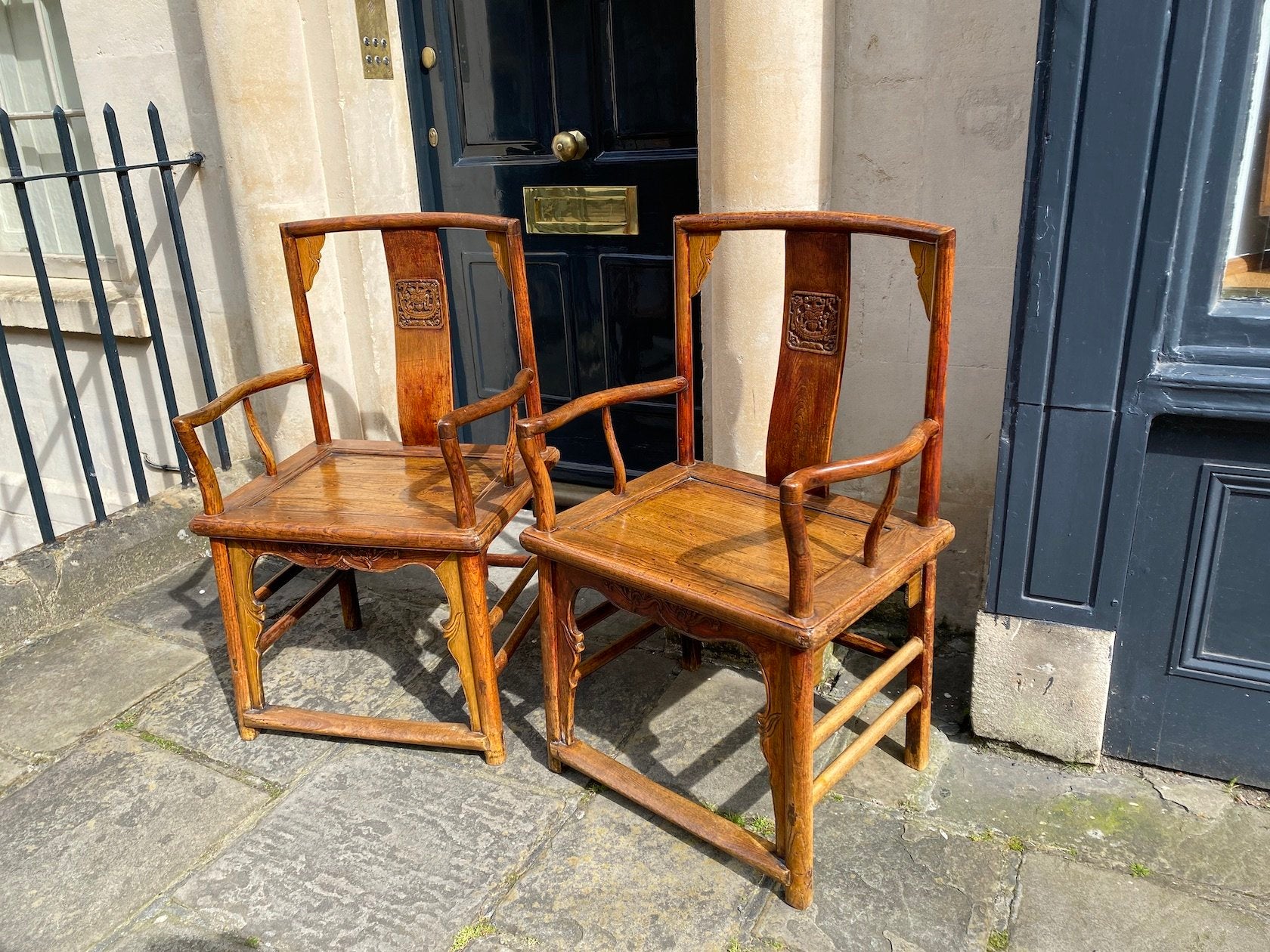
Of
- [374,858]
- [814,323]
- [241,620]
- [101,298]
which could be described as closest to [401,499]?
[241,620]

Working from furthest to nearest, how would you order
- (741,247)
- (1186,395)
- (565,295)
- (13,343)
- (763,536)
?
(13,343)
(565,295)
(741,247)
(763,536)
(1186,395)

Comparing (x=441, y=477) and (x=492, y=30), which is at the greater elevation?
(x=492, y=30)

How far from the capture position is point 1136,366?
1888 millimetres

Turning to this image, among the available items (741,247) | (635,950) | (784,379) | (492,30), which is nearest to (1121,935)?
(635,950)

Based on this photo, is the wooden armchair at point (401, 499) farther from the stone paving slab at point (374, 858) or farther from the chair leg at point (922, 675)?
the chair leg at point (922, 675)

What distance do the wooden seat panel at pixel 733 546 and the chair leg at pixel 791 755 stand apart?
0.31 feet

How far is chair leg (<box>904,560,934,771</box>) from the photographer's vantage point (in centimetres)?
206

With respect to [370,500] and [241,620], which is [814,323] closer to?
[370,500]

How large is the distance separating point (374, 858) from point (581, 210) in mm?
2033

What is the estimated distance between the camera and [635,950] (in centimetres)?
176

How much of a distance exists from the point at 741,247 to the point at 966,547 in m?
1.05

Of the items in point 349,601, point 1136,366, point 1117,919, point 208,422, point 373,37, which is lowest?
point 1117,919

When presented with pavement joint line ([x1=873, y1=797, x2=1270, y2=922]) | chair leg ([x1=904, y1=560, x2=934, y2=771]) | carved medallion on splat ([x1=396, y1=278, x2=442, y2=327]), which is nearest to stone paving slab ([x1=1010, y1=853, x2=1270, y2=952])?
pavement joint line ([x1=873, y1=797, x2=1270, y2=922])

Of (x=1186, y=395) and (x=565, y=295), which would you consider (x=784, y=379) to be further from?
(x=565, y=295)
